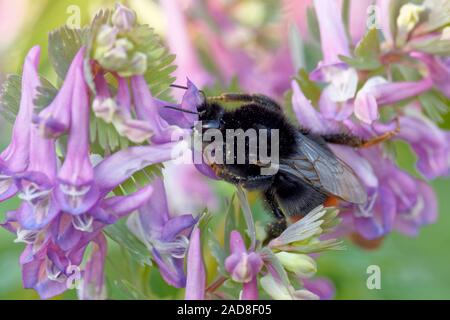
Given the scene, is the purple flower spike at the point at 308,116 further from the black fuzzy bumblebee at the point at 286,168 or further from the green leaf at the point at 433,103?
the green leaf at the point at 433,103

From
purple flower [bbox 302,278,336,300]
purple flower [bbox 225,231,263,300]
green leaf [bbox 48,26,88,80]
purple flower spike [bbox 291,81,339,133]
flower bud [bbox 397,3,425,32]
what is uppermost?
flower bud [bbox 397,3,425,32]

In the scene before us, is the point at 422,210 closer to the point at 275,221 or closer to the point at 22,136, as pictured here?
the point at 275,221

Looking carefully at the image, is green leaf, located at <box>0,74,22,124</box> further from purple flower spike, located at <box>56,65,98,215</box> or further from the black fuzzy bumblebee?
the black fuzzy bumblebee

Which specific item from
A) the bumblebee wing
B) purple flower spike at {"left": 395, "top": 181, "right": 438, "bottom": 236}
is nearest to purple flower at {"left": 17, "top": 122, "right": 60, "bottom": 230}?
the bumblebee wing

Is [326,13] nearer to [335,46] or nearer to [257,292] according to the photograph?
[335,46]
